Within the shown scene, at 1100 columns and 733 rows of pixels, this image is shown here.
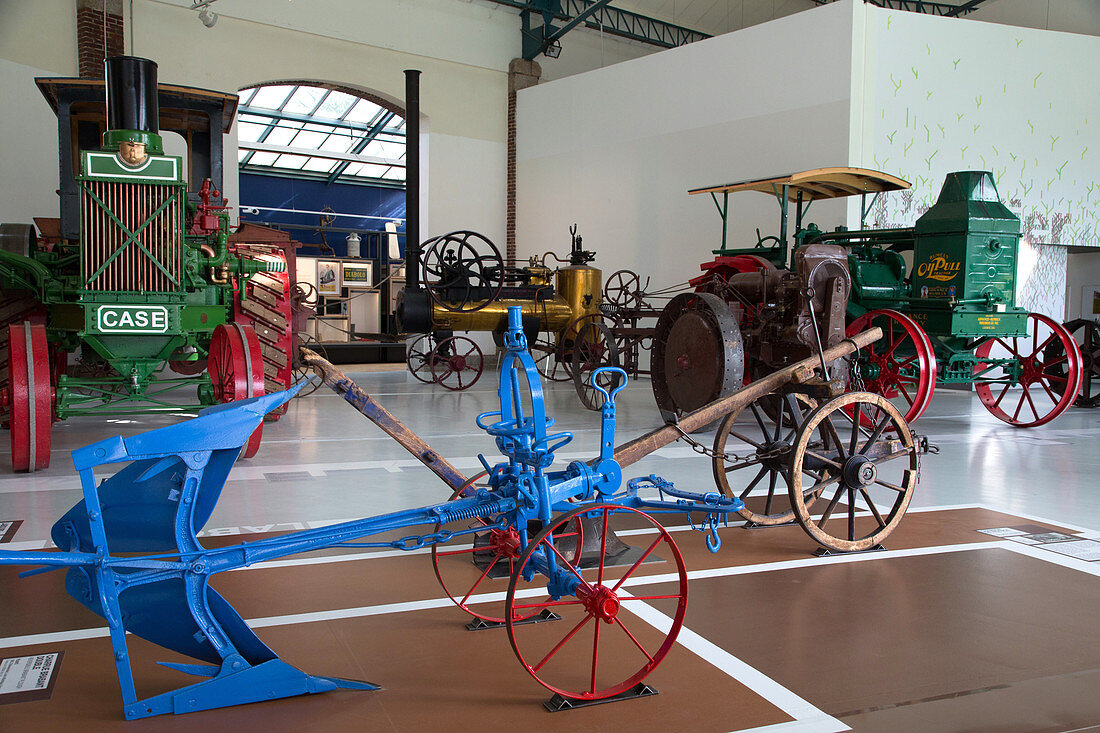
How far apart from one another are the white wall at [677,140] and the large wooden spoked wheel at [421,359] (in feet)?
11.1

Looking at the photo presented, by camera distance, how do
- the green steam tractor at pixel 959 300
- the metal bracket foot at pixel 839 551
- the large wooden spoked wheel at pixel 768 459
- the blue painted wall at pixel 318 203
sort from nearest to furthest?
1. the metal bracket foot at pixel 839 551
2. the large wooden spoked wheel at pixel 768 459
3. the green steam tractor at pixel 959 300
4. the blue painted wall at pixel 318 203

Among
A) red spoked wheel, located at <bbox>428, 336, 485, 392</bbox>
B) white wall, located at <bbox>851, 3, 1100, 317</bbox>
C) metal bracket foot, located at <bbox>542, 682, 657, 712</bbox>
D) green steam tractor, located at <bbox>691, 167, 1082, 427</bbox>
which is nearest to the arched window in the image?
red spoked wheel, located at <bbox>428, 336, 485, 392</bbox>

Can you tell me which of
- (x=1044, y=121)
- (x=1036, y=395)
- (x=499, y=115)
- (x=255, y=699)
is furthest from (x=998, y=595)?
(x=499, y=115)

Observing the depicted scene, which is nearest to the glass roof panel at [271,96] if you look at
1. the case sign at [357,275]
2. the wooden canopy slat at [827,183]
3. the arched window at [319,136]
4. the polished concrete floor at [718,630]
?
the arched window at [319,136]

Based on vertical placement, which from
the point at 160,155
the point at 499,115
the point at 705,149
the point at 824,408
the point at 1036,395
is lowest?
the point at 1036,395

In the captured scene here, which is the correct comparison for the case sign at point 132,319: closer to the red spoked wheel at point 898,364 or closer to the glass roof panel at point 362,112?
the red spoked wheel at point 898,364

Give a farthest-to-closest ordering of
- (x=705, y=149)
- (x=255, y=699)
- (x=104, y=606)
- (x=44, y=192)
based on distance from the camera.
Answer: (x=705, y=149)
(x=44, y=192)
(x=255, y=699)
(x=104, y=606)

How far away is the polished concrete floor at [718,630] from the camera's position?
90.7 inches

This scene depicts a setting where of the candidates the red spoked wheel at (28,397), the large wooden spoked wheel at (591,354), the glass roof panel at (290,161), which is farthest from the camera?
the glass roof panel at (290,161)

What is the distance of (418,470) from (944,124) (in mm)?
9204

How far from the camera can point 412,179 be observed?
37.5 ft

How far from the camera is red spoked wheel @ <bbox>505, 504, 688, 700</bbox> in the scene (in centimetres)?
241

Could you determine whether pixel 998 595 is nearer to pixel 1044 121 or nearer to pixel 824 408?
pixel 824 408

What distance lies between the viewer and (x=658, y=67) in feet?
44.7
